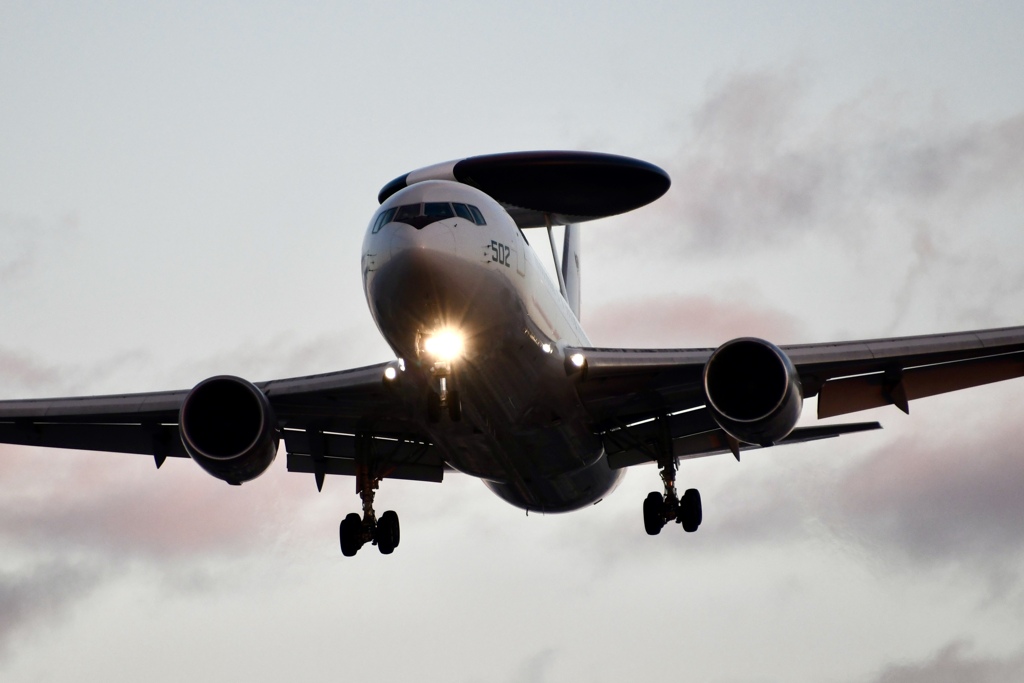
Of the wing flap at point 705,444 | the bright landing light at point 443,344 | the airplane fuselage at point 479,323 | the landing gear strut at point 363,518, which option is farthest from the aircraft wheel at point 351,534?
the bright landing light at point 443,344

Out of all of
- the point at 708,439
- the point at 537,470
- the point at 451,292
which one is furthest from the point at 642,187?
the point at 451,292

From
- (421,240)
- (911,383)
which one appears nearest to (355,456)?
(421,240)

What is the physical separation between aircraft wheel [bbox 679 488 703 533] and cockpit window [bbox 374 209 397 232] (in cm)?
1082

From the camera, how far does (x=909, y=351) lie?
23.5m

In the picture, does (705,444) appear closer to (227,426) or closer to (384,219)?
(227,426)

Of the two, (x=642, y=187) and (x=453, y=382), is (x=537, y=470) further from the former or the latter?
(x=642, y=187)

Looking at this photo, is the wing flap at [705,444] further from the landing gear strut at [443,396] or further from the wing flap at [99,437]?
the wing flap at [99,437]

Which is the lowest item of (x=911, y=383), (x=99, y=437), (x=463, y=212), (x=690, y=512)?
(x=690, y=512)

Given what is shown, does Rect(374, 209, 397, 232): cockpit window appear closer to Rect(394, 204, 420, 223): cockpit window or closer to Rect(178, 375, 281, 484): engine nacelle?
Rect(394, 204, 420, 223): cockpit window

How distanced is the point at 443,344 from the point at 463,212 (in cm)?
209

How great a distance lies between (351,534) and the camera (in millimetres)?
27547

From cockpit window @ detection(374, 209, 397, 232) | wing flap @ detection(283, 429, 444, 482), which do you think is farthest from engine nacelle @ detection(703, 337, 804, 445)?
wing flap @ detection(283, 429, 444, 482)

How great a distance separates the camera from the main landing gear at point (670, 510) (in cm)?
2741

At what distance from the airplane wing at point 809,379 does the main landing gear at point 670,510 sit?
813mm
